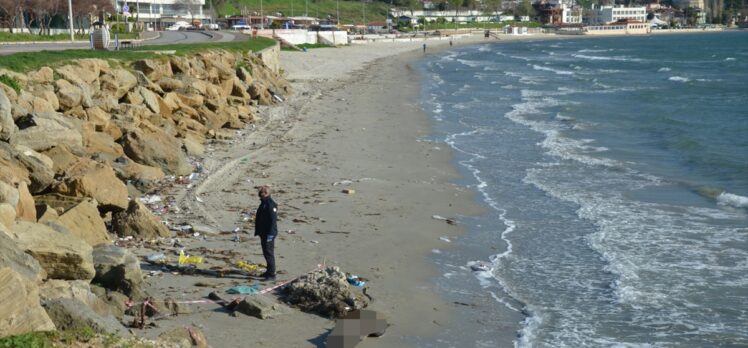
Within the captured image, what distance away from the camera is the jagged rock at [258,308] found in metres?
11.2

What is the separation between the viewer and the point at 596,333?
11.8m

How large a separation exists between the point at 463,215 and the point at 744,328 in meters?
7.24

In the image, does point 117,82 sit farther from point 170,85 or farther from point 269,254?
point 269,254

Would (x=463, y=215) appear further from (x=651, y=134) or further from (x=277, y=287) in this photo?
(x=651, y=134)

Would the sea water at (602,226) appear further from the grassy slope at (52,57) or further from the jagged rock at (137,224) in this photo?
the grassy slope at (52,57)

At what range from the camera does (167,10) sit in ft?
381

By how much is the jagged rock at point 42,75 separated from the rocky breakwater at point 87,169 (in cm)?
2

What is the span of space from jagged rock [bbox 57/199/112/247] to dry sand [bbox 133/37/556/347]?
83 centimetres

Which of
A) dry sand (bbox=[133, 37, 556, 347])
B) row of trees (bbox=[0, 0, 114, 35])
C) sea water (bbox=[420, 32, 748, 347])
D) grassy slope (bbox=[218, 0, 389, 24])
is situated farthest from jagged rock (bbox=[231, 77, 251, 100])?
grassy slope (bbox=[218, 0, 389, 24])

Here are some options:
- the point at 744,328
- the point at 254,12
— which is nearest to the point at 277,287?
the point at 744,328

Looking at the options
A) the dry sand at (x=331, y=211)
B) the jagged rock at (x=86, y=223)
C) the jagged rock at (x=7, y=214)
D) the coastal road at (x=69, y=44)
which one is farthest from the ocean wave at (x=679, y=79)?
the jagged rock at (x=7, y=214)

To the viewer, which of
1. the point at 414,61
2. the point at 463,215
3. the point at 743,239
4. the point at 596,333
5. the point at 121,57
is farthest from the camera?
the point at 414,61

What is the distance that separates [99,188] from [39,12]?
47.0 m

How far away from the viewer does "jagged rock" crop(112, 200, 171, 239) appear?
547 inches
